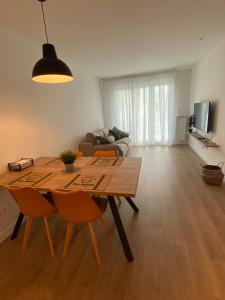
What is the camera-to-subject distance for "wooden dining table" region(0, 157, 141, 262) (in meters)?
1.63

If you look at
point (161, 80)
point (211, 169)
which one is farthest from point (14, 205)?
point (161, 80)

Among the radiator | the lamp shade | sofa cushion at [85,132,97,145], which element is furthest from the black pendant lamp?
the radiator

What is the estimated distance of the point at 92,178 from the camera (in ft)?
6.09

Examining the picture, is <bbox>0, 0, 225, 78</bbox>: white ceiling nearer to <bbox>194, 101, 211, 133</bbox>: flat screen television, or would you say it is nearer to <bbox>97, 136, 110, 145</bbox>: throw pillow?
<bbox>194, 101, 211, 133</bbox>: flat screen television

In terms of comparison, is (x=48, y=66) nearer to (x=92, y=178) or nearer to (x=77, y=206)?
(x=92, y=178)

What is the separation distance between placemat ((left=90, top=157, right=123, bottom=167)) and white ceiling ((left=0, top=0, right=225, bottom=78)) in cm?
177

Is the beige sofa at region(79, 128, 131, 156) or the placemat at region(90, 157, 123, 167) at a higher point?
the placemat at region(90, 157, 123, 167)

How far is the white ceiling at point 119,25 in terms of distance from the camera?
187 cm

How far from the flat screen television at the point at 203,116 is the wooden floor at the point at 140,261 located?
5.41ft

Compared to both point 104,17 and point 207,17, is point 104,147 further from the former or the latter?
point 207,17

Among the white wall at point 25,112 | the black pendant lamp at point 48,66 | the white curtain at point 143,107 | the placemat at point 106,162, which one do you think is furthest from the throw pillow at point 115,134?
the black pendant lamp at point 48,66

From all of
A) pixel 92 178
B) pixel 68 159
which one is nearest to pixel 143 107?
pixel 68 159

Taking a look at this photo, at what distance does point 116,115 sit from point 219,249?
17.0ft

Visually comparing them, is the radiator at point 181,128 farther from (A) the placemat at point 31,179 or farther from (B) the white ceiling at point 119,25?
(A) the placemat at point 31,179
